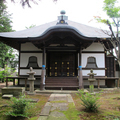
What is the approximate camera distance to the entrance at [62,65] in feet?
33.8

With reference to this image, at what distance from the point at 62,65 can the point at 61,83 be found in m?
1.99

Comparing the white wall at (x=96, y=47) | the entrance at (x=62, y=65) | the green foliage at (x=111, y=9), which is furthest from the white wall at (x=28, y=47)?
the green foliage at (x=111, y=9)

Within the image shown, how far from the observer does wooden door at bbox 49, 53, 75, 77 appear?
33.8ft

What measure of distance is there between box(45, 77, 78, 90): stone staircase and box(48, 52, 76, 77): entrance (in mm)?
1040

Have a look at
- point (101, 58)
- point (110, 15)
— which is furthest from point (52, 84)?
point (110, 15)

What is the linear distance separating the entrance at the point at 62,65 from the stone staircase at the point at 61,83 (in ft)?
3.41

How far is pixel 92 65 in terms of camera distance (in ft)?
33.4

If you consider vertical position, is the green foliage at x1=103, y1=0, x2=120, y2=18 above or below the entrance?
above

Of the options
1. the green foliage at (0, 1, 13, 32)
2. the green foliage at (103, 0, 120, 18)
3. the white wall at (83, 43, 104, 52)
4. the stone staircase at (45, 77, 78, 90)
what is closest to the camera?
the green foliage at (103, 0, 120, 18)

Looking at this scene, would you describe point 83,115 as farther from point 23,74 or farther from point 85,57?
point 23,74

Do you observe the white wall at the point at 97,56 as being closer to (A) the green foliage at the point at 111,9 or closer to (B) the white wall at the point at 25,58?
(B) the white wall at the point at 25,58

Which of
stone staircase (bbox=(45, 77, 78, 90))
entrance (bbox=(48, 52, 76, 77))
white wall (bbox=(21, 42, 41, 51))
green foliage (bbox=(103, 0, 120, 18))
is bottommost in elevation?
stone staircase (bbox=(45, 77, 78, 90))

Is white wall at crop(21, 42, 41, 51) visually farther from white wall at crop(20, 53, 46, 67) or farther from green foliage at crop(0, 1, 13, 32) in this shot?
green foliage at crop(0, 1, 13, 32)

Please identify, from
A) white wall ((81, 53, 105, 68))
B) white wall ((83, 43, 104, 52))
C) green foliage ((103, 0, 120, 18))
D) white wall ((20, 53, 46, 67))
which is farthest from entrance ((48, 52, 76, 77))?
green foliage ((103, 0, 120, 18))
